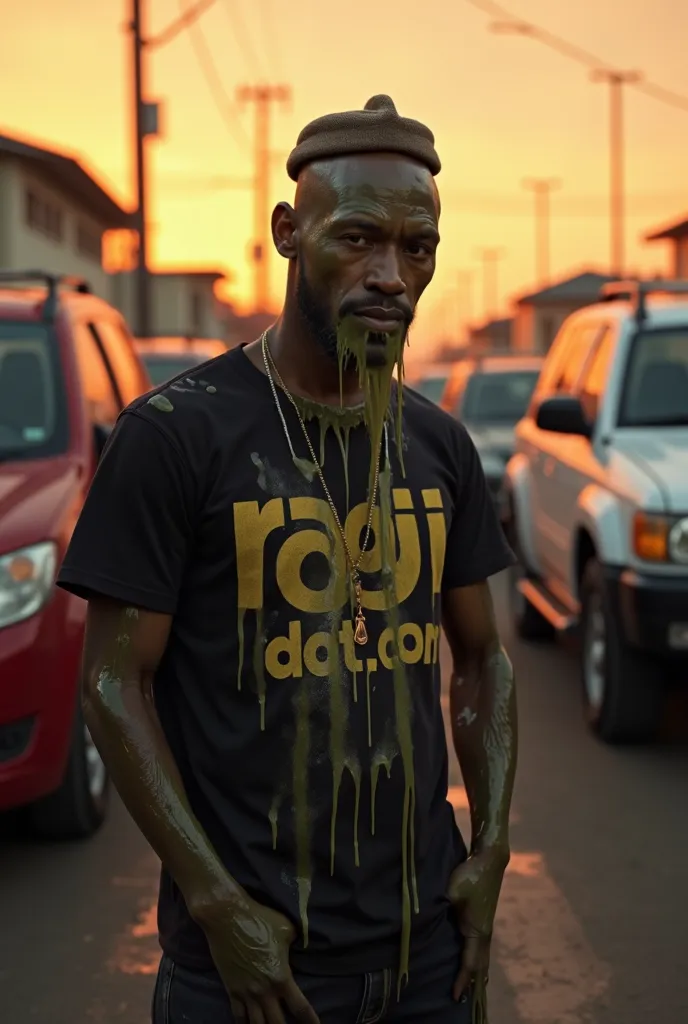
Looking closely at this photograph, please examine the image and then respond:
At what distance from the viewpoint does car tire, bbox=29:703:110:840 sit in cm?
554

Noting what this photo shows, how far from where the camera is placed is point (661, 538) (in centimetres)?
660

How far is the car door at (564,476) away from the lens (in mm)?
8023

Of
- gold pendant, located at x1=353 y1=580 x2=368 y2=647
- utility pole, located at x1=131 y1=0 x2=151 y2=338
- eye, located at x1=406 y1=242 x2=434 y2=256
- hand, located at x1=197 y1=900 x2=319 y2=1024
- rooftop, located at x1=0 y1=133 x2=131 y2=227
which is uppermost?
rooftop, located at x1=0 y1=133 x2=131 y2=227

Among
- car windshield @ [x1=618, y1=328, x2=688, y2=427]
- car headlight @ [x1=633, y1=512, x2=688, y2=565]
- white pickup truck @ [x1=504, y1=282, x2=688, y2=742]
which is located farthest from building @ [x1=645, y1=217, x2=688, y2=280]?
car headlight @ [x1=633, y1=512, x2=688, y2=565]

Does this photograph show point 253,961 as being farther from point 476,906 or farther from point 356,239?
point 356,239

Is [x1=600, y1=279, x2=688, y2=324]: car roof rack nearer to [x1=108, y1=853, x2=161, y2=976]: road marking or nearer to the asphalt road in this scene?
the asphalt road

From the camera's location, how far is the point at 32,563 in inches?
204

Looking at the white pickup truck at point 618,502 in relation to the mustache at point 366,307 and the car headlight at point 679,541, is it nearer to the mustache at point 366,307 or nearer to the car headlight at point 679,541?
the car headlight at point 679,541

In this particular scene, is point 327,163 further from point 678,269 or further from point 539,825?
point 678,269

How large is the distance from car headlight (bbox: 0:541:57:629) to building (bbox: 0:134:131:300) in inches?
978

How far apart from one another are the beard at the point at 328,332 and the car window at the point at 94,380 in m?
4.07

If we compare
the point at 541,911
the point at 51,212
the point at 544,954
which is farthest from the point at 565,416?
the point at 51,212

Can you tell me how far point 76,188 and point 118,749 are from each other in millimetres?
38506

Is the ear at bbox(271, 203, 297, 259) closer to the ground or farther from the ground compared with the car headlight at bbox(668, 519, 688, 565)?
farther from the ground
